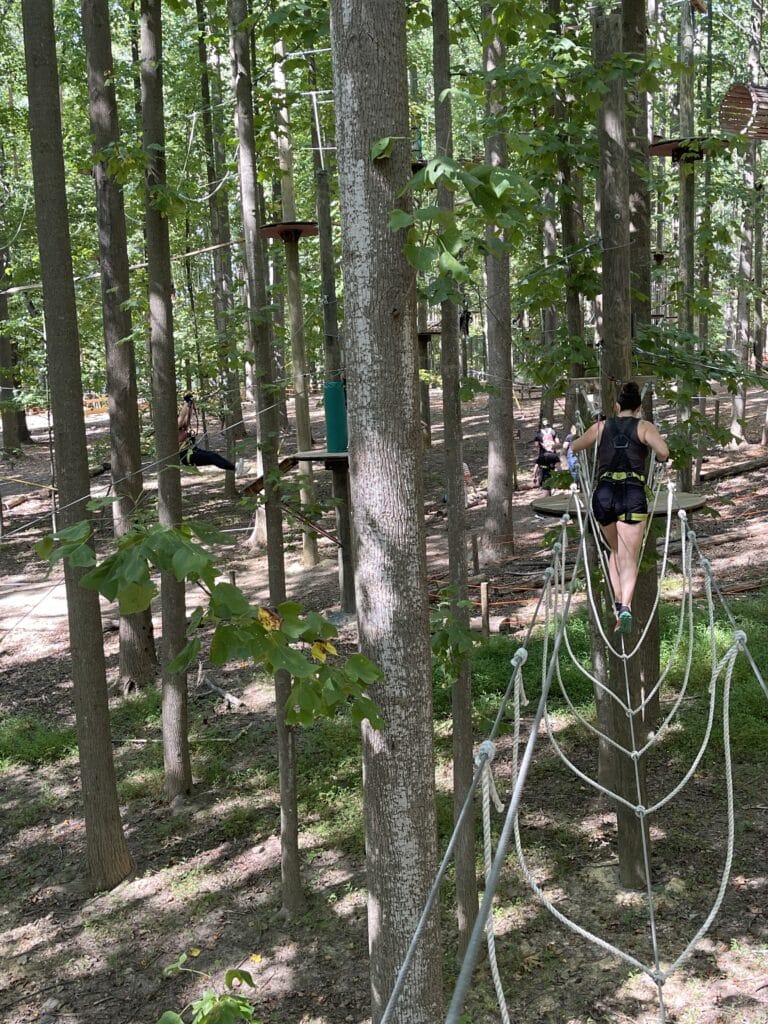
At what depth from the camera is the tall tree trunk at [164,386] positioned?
686 cm

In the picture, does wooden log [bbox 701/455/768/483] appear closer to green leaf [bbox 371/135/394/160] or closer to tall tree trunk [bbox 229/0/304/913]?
tall tree trunk [bbox 229/0/304/913]

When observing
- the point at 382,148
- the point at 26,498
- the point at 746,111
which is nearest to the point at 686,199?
the point at 746,111

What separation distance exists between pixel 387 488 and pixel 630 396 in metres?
2.93

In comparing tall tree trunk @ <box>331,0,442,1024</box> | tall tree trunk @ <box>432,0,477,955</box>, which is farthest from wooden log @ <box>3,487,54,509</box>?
tall tree trunk @ <box>331,0,442,1024</box>

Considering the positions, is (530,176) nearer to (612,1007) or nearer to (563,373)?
(563,373)

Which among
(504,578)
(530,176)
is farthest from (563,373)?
(504,578)

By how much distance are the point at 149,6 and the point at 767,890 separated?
7510mm

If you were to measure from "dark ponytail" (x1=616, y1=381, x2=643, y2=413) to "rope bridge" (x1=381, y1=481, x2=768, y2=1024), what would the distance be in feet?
1.62

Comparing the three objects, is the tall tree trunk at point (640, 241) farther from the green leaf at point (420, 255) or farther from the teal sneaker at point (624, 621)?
the green leaf at point (420, 255)

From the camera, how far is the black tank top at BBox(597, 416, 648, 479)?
17.8 feet

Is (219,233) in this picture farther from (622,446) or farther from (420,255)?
(420,255)

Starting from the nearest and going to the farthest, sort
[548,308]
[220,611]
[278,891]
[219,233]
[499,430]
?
[220,611], [278,891], [499,430], [219,233], [548,308]

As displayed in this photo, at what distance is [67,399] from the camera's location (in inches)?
231

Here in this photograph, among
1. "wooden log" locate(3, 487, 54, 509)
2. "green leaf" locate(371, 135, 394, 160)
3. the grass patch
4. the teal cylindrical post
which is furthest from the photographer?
"wooden log" locate(3, 487, 54, 509)
